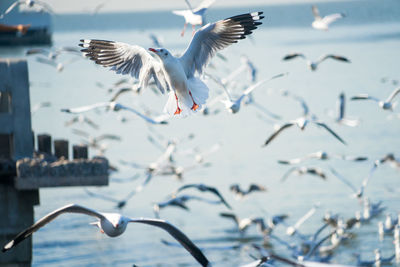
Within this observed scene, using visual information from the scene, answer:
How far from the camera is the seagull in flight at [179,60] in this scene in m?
10.9

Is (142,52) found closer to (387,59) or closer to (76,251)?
(76,251)

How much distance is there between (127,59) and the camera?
11.4 metres

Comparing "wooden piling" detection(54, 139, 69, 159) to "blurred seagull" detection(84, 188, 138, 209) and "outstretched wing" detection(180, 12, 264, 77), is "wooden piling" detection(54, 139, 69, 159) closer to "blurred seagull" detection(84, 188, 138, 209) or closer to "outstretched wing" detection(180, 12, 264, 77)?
"outstretched wing" detection(180, 12, 264, 77)

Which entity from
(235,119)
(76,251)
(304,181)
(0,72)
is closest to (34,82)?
(235,119)

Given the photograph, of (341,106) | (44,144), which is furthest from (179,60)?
(341,106)

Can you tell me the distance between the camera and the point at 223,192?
2547 centimetres

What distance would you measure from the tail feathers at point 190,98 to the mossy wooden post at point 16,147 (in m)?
3.79

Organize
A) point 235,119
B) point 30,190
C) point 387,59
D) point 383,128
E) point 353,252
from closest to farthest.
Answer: point 30,190, point 353,252, point 383,128, point 235,119, point 387,59

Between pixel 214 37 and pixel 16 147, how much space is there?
15.3ft

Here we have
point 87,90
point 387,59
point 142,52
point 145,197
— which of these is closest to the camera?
point 142,52

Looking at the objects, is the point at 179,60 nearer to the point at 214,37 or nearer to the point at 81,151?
the point at 214,37

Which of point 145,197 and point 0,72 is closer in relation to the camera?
point 0,72

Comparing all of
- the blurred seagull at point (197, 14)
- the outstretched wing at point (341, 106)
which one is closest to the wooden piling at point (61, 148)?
the blurred seagull at point (197, 14)

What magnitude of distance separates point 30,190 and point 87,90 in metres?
34.6
